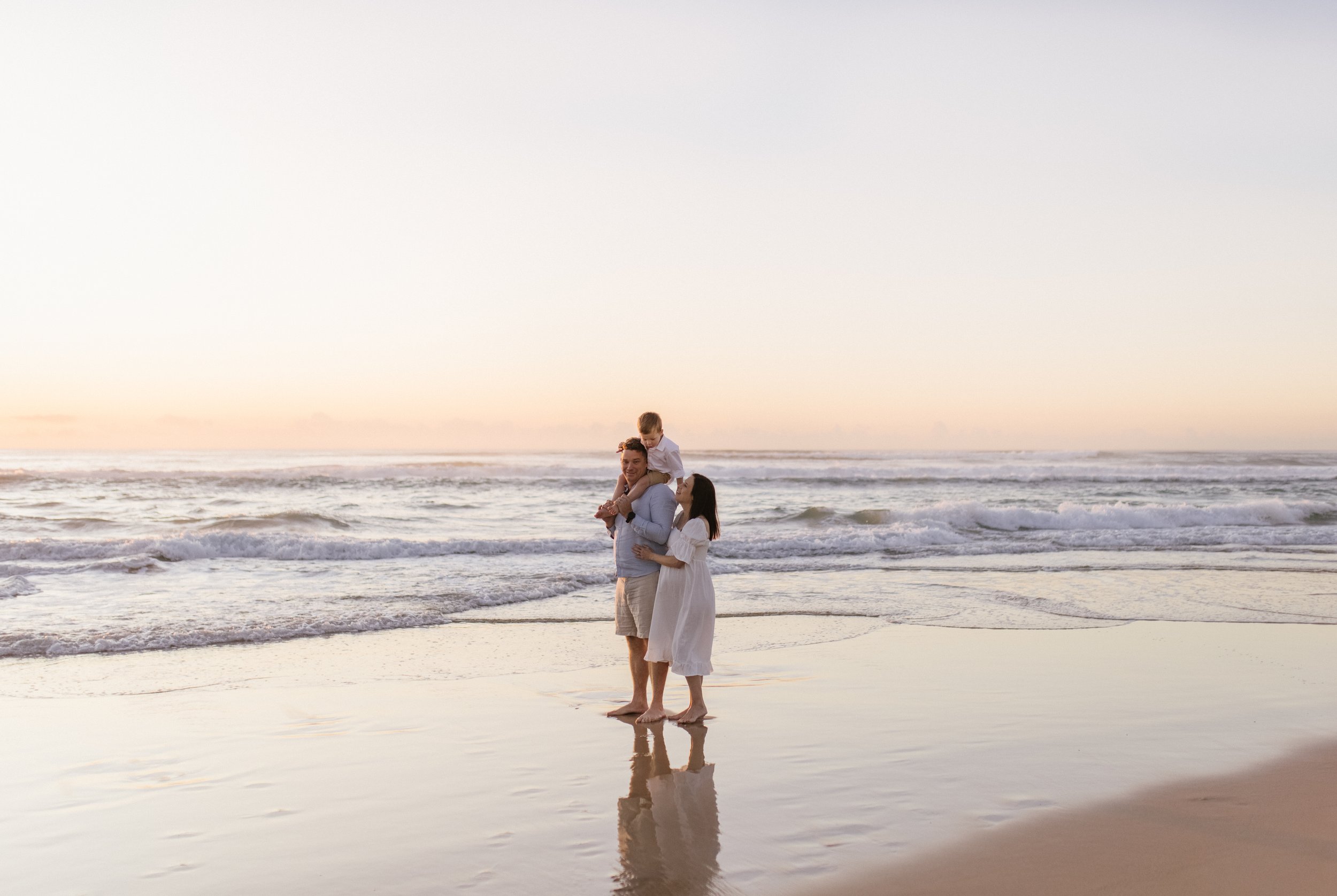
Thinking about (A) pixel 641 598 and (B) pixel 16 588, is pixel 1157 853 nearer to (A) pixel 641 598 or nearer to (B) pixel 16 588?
(A) pixel 641 598

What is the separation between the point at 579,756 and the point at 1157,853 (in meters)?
2.95

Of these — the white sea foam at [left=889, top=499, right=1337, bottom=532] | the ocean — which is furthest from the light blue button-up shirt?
the white sea foam at [left=889, top=499, right=1337, bottom=532]

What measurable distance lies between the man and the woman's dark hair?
0.27 m

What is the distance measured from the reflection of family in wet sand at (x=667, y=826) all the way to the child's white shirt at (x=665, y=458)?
1.74 m

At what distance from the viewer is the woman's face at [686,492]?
19.1 ft

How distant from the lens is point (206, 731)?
18.3 feet

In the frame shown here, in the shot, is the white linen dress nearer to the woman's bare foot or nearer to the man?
the man

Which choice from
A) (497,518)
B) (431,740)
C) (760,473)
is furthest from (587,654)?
(760,473)

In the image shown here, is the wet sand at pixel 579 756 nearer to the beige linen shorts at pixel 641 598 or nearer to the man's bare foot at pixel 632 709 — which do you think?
the man's bare foot at pixel 632 709

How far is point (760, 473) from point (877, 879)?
127 ft

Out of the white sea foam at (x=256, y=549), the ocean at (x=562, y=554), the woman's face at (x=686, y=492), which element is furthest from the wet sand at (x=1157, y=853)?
the white sea foam at (x=256, y=549)

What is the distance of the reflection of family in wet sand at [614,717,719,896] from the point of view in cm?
355

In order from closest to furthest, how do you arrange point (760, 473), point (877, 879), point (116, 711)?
1. point (877, 879)
2. point (116, 711)
3. point (760, 473)

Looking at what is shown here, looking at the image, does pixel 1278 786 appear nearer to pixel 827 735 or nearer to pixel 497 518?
pixel 827 735
